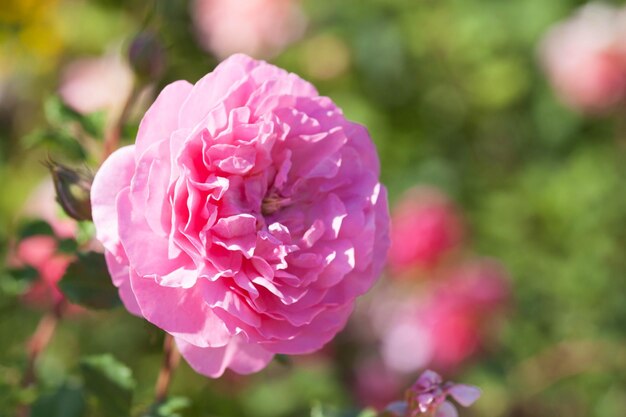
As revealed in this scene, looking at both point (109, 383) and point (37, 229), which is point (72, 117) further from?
point (109, 383)

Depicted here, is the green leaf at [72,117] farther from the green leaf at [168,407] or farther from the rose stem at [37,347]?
the green leaf at [168,407]

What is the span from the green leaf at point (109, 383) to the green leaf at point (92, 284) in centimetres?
8

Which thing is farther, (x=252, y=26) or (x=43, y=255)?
(x=252, y=26)

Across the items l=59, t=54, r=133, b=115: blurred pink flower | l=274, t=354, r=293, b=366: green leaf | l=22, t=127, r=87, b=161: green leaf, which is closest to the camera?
l=274, t=354, r=293, b=366: green leaf

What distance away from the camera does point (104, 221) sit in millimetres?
760

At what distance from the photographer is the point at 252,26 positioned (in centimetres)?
241

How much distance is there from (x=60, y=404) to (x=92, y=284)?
14cm

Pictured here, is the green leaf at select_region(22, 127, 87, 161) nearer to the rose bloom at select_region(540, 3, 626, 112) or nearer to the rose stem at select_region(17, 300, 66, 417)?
the rose stem at select_region(17, 300, 66, 417)

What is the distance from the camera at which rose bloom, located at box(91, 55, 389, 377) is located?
2.43 feet

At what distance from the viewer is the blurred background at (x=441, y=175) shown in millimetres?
1877

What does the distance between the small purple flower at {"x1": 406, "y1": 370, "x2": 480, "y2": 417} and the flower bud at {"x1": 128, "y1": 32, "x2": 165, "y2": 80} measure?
0.47 meters

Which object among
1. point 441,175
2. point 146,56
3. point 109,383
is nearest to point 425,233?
point 441,175

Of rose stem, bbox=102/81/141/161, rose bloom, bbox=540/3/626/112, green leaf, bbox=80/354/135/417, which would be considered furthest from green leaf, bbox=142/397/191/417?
rose bloom, bbox=540/3/626/112

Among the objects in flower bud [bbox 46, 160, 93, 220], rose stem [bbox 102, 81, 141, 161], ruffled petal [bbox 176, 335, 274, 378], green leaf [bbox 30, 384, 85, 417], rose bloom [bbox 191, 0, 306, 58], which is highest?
flower bud [bbox 46, 160, 93, 220]
